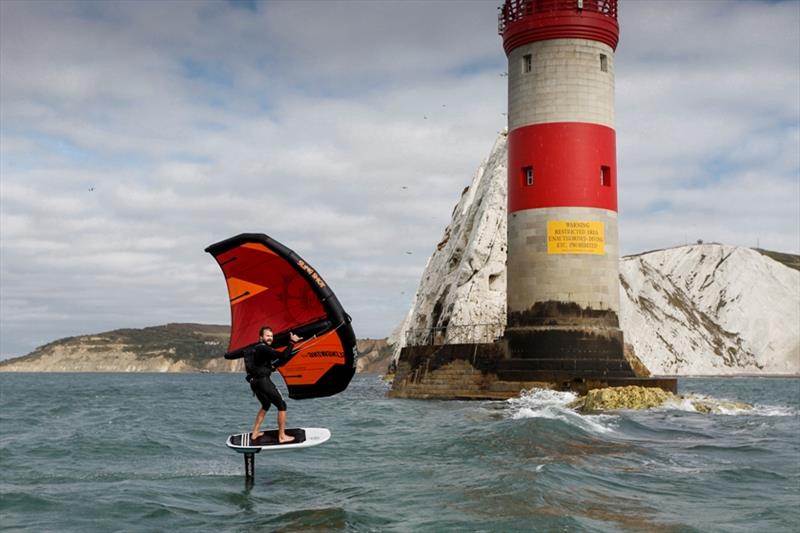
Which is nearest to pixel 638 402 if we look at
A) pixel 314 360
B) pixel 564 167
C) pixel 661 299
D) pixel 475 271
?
pixel 564 167

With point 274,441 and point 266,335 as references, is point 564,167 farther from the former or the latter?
point 274,441

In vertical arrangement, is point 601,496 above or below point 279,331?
below

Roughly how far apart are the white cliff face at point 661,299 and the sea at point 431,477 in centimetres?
1613

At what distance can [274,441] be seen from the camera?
14578mm

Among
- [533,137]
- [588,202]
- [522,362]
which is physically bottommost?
[522,362]

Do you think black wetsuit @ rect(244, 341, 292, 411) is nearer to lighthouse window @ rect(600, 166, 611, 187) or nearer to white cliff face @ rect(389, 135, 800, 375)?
lighthouse window @ rect(600, 166, 611, 187)

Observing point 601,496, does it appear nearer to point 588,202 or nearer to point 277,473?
point 277,473

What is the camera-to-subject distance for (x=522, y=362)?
32.7 metres

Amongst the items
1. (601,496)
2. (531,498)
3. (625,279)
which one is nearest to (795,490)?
(601,496)

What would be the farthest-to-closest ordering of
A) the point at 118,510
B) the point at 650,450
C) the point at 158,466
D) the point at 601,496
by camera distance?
the point at 650,450 < the point at 158,466 < the point at 601,496 < the point at 118,510

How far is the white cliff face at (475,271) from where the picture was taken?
1858 inches

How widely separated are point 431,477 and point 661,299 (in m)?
85.4

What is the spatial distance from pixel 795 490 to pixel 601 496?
12.5ft

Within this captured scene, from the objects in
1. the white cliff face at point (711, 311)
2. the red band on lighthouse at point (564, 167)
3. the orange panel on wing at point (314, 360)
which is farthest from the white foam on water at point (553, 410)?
the white cliff face at point (711, 311)
